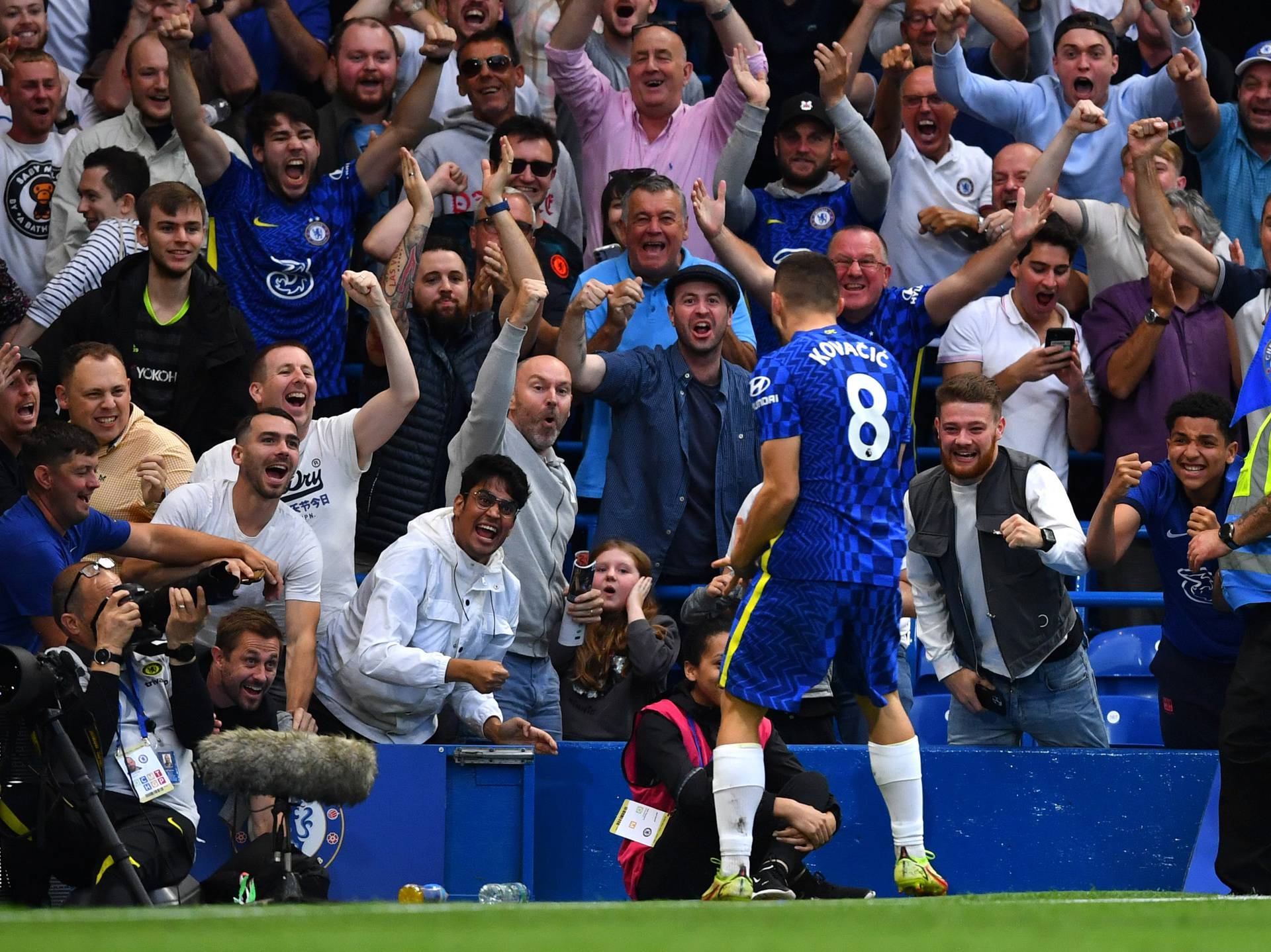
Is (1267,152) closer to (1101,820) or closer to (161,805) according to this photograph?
(1101,820)

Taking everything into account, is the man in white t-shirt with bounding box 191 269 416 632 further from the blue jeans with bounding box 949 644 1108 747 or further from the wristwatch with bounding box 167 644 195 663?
the blue jeans with bounding box 949 644 1108 747

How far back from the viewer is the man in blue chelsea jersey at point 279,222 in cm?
832

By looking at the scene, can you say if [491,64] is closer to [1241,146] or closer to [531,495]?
[531,495]

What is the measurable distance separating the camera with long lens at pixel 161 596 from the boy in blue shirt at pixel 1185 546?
3229 millimetres

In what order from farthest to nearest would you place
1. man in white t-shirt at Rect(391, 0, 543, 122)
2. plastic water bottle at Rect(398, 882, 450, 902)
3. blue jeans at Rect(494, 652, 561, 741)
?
man in white t-shirt at Rect(391, 0, 543, 122) → blue jeans at Rect(494, 652, 561, 741) → plastic water bottle at Rect(398, 882, 450, 902)

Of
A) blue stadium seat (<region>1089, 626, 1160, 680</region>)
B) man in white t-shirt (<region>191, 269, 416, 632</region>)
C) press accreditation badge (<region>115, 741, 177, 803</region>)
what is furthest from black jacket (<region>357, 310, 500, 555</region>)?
blue stadium seat (<region>1089, 626, 1160, 680</region>)

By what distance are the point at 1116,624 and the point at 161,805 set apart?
483 cm

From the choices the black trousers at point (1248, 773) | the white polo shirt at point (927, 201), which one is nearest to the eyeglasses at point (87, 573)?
the black trousers at point (1248, 773)

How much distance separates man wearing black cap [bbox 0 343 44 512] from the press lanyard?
1.58 m

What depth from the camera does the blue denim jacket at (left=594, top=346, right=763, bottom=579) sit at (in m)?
7.65

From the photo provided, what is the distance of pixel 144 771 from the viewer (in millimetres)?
5613

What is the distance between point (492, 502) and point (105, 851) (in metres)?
2.08

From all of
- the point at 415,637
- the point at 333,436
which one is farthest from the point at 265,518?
the point at 415,637

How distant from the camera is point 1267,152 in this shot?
9266mm
